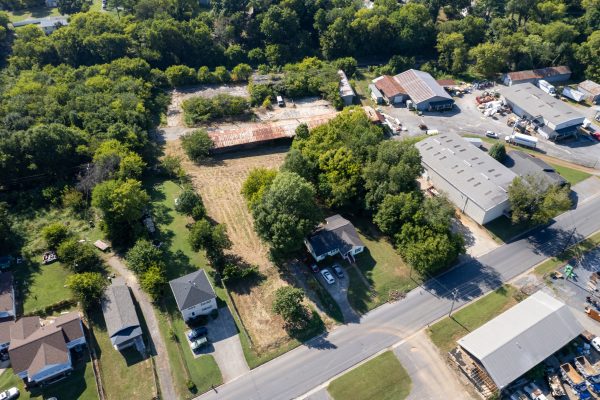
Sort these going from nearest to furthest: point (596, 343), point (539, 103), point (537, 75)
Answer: point (596, 343)
point (539, 103)
point (537, 75)

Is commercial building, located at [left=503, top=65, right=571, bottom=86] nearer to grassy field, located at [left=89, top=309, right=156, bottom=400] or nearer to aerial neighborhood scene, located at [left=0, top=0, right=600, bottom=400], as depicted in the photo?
aerial neighborhood scene, located at [left=0, top=0, right=600, bottom=400]

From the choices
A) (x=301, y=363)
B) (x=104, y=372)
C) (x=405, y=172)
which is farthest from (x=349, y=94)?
(x=104, y=372)

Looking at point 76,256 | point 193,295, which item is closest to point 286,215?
point 193,295

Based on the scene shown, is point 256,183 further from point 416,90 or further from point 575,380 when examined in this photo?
point 416,90

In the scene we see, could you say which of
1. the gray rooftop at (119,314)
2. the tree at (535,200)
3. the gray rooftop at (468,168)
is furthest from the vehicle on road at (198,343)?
the tree at (535,200)

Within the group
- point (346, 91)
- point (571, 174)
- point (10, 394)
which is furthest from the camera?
point (346, 91)

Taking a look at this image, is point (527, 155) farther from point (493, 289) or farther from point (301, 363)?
point (301, 363)

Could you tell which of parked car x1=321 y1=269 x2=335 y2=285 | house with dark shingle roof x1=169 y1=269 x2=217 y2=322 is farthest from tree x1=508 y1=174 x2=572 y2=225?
house with dark shingle roof x1=169 y1=269 x2=217 y2=322
